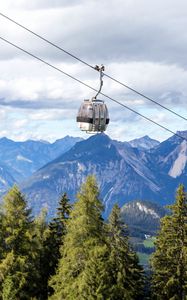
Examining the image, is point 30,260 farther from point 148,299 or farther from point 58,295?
point 148,299

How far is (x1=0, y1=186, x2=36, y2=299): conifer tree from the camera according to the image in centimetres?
4419

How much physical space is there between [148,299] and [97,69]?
1621 inches

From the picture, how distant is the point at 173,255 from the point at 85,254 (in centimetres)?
1322

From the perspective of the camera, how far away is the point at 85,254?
43031 mm

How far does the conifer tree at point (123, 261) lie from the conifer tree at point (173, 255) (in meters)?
2.27

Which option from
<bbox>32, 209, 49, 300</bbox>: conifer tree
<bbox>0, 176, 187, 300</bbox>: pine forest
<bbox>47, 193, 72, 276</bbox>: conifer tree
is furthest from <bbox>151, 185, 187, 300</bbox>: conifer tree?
<bbox>32, 209, 49, 300</bbox>: conifer tree

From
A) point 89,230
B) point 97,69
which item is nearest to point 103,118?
point 97,69

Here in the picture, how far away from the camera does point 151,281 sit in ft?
182

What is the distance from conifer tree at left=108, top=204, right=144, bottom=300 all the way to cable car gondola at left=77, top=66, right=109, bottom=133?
2857 cm

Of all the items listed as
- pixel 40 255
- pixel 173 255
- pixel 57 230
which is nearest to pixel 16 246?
pixel 40 255

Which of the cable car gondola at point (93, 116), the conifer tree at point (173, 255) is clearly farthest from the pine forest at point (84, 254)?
the cable car gondola at point (93, 116)

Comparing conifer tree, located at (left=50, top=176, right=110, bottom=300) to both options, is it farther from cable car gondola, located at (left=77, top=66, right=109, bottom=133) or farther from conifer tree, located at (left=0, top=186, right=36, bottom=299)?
cable car gondola, located at (left=77, top=66, right=109, bottom=133)

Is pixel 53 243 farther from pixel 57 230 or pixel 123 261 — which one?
pixel 123 261

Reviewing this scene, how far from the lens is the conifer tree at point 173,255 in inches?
2071
